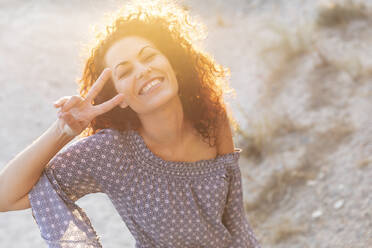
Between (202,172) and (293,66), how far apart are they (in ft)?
10.6

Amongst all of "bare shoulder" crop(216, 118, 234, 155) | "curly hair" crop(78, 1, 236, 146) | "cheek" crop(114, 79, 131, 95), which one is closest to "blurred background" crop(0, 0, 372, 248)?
"curly hair" crop(78, 1, 236, 146)

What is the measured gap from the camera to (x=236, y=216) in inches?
72.3

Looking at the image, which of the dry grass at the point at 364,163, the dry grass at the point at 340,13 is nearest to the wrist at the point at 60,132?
the dry grass at the point at 364,163

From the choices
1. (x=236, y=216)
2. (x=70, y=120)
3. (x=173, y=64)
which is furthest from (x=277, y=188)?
Result: (x=70, y=120)

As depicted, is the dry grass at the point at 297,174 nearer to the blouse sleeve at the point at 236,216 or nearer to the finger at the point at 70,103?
the blouse sleeve at the point at 236,216

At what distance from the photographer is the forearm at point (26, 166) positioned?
4.45 feet

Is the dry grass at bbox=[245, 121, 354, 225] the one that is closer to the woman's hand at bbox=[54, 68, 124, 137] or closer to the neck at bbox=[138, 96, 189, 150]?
the neck at bbox=[138, 96, 189, 150]

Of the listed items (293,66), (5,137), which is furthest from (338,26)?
(5,137)

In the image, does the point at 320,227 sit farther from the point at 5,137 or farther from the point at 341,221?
the point at 5,137

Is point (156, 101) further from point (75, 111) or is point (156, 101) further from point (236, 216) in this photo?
point (236, 216)

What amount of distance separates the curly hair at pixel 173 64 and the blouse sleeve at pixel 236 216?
5.8 inches

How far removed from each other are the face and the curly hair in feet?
0.16

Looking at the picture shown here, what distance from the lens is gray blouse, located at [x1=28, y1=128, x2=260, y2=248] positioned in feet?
4.65

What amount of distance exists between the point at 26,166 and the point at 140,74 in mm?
405
